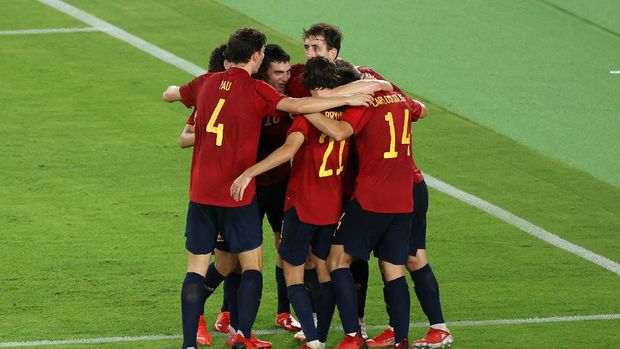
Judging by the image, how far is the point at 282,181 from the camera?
11.0m

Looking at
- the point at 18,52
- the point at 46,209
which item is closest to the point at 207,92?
the point at 46,209

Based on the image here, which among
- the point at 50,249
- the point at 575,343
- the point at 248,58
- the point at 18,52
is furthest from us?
the point at 18,52

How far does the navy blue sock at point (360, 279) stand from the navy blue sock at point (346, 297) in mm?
534

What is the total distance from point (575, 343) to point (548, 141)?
560cm

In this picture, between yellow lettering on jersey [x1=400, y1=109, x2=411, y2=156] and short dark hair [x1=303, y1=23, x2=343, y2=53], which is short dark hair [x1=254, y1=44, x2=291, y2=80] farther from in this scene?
yellow lettering on jersey [x1=400, y1=109, x2=411, y2=156]

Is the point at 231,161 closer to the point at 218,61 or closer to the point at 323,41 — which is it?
the point at 218,61

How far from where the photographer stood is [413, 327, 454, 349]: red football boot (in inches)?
427

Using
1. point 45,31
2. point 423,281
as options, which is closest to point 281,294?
point 423,281

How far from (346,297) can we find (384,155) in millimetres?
1004

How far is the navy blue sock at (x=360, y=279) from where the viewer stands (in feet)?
36.3

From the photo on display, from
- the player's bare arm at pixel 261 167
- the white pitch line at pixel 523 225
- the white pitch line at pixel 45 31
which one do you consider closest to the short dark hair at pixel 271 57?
the player's bare arm at pixel 261 167

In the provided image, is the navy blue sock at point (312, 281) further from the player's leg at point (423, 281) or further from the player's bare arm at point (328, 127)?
the player's bare arm at point (328, 127)

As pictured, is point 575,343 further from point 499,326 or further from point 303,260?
point 303,260

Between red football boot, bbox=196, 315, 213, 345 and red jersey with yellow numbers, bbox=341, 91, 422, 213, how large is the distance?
1.51m
